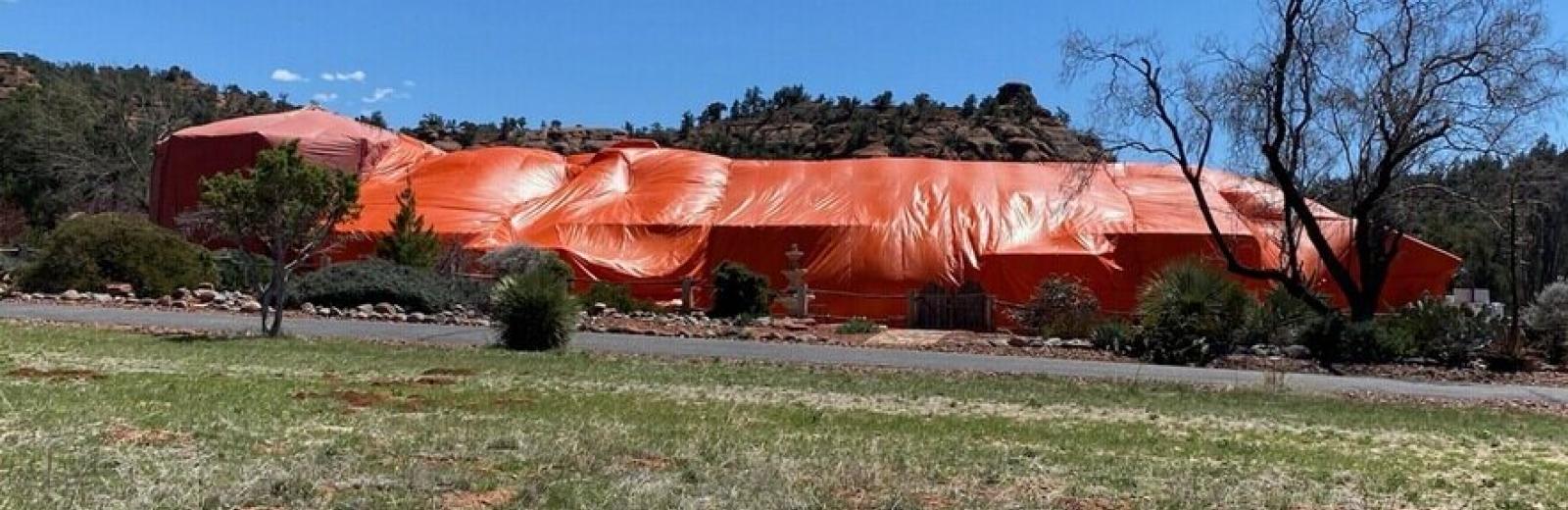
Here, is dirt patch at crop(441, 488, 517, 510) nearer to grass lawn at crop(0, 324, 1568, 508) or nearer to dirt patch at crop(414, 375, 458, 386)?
grass lawn at crop(0, 324, 1568, 508)

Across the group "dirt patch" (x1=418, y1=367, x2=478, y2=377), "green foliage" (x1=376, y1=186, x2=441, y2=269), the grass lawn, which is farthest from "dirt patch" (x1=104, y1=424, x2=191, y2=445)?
"green foliage" (x1=376, y1=186, x2=441, y2=269)

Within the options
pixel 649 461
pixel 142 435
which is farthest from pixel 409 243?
pixel 649 461

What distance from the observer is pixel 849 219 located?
111 ft

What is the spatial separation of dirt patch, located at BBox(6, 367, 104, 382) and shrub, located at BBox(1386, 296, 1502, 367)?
18.8 m

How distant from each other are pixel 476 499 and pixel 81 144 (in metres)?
58.7

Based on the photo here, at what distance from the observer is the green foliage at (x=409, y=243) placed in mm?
31672

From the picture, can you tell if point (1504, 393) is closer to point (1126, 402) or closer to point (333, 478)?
point (1126, 402)

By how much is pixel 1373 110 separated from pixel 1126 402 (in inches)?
503

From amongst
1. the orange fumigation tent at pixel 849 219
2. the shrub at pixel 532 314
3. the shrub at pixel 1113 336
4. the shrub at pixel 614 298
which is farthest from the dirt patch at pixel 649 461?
the orange fumigation tent at pixel 849 219

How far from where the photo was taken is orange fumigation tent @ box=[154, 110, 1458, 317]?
105ft

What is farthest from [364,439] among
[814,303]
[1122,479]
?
[814,303]

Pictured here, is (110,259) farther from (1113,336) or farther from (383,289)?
(1113,336)

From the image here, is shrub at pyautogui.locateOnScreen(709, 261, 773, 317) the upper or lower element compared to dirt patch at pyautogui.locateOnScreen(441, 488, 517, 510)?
upper

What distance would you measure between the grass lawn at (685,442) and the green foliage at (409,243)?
16933 mm
